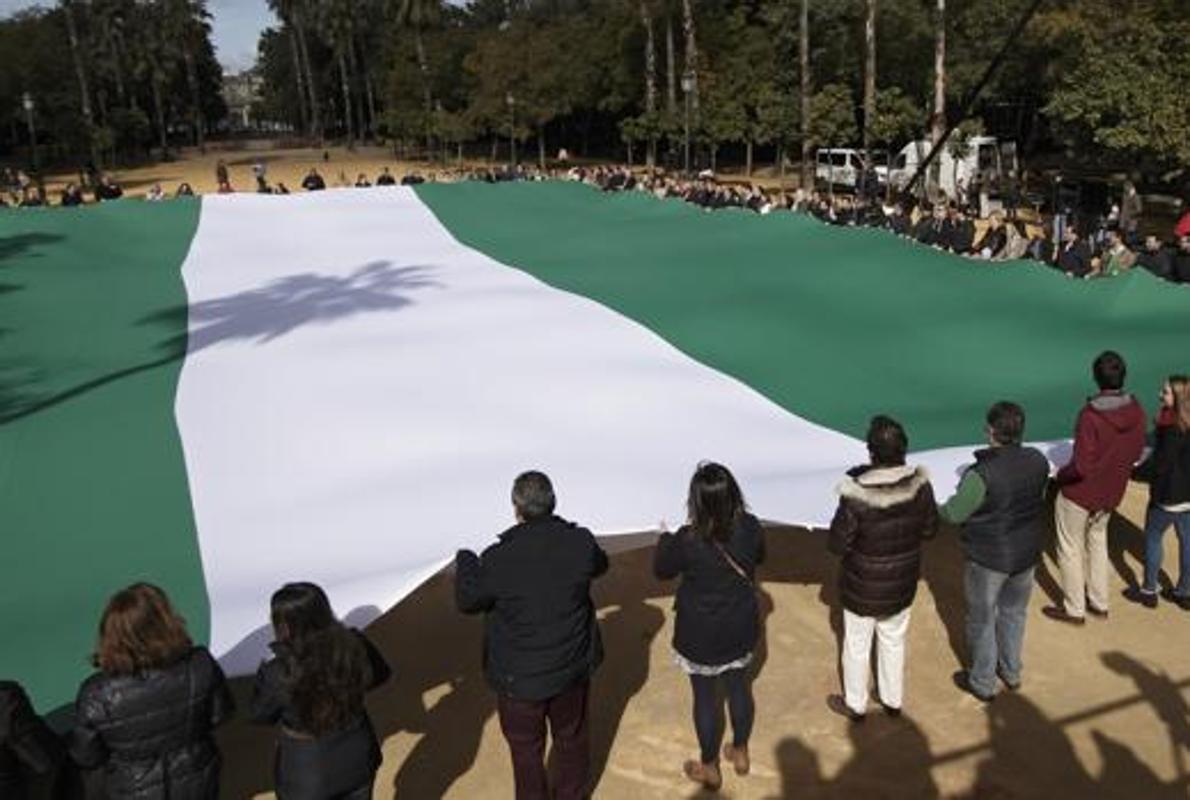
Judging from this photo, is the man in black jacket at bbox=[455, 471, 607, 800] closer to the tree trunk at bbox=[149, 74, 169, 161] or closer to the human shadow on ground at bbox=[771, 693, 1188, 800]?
the human shadow on ground at bbox=[771, 693, 1188, 800]

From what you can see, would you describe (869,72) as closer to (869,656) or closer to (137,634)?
(869,656)

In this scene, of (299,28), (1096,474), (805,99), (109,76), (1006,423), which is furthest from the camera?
(299,28)

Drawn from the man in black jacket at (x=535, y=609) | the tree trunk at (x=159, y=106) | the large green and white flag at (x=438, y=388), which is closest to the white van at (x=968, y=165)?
the large green and white flag at (x=438, y=388)

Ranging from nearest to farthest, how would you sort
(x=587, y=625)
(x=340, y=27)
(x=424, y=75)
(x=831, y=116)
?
(x=587, y=625) → (x=831, y=116) → (x=424, y=75) → (x=340, y=27)

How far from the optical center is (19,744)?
9.00ft

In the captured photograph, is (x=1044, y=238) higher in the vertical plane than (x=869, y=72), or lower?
lower

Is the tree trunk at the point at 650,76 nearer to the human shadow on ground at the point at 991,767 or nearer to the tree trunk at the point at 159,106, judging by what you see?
the human shadow on ground at the point at 991,767

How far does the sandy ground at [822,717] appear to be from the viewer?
13.5 ft

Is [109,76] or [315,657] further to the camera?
[109,76]

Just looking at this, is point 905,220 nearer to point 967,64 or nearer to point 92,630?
point 92,630

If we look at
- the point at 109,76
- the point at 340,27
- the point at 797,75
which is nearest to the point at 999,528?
the point at 797,75

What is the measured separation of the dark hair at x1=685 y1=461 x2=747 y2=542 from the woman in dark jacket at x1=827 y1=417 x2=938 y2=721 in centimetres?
A: 65

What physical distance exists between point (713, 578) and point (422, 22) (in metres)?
50.0

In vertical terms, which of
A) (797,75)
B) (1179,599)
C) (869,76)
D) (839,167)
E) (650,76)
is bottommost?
(1179,599)
